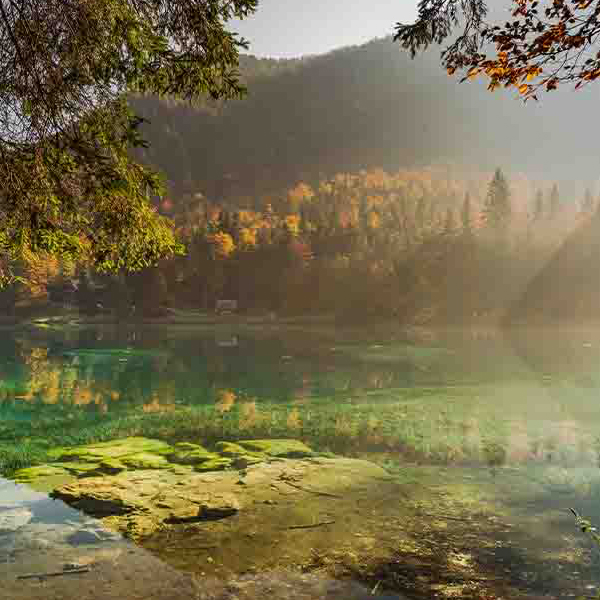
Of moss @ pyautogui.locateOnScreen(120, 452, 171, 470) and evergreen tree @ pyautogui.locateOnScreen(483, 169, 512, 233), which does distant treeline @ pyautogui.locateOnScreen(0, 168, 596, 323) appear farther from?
moss @ pyautogui.locateOnScreen(120, 452, 171, 470)

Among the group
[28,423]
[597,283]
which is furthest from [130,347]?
[597,283]

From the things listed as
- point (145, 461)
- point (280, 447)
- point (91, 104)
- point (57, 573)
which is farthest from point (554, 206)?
point (57, 573)

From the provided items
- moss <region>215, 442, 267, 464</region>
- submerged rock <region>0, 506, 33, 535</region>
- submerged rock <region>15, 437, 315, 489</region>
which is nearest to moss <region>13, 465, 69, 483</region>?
submerged rock <region>15, 437, 315, 489</region>

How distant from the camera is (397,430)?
18016 millimetres

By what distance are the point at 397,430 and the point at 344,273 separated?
79043mm

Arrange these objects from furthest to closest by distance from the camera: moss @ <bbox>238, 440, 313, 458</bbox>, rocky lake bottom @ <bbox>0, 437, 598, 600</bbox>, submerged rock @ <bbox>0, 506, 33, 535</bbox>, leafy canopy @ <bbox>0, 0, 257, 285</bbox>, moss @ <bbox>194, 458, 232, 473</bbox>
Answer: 1. moss @ <bbox>238, 440, 313, 458</bbox>
2. moss @ <bbox>194, 458, 232, 473</bbox>
3. submerged rock @ <bbox>0, 506, 33, 535</bbox>
4. rocky lake bottom @ <bbox>0, 437, 598, 600</bbox>
5. leafy canopy @ <bbox>0, 0, 257, 285</bbox>

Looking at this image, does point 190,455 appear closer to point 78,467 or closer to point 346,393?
point 78,467

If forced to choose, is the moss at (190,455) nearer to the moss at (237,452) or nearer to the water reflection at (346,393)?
the moss at (237,452)

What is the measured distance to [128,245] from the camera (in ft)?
28.6

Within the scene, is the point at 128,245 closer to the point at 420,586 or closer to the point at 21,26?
the point at 21,26

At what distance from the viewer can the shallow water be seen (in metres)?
8.38

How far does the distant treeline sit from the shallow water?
4362 cm

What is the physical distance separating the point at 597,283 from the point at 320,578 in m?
92.7

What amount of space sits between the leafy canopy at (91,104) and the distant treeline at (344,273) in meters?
78.1
